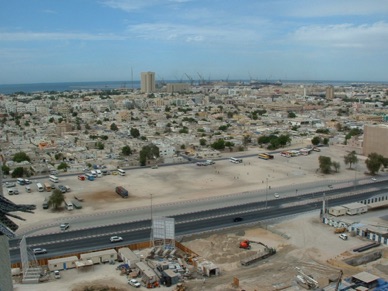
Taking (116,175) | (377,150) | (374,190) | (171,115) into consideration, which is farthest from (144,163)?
(171,115)

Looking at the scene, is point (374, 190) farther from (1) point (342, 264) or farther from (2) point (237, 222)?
(1) point (342, 264)

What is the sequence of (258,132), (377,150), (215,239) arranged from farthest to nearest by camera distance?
1. (258,132)
2. (377,150)
3. (215,239)

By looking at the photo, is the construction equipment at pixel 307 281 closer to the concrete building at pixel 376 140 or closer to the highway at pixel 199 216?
the highway at pixel 199 216

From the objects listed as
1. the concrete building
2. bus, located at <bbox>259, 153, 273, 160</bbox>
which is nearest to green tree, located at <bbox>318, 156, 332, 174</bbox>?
bus, located at <bbox>259, 153, 273, 160</bbox>

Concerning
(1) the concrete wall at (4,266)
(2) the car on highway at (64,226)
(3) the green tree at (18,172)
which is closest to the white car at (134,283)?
(2) the car on highway at (64,226)

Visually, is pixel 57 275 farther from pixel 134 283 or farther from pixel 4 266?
pixel 4 266
